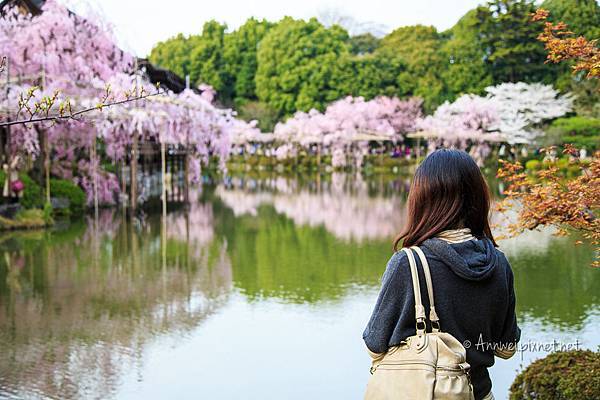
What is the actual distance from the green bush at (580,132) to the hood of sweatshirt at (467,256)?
30259mm

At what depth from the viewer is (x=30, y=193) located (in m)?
15.7

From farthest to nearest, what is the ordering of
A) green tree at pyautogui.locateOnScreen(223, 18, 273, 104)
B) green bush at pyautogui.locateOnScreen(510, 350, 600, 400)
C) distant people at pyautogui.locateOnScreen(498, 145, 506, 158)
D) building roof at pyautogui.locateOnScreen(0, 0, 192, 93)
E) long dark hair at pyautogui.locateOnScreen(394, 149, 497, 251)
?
1. green tree at pyautogui.locateOnScreen(223, 18, 273, 104)
2. distant people at pyautogui.locateOnScreen(498, 145, 506, 158)
3. building roof at pyautogui.locateOnScreen(0, 0, 192, 93)
4. green bush at pyautogui.locateOnScreen(510, 350, 600, 400)
5. long dark hair at pyautogui.locateOnScreen(394, 149, 497, 251)

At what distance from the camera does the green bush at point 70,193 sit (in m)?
17.2

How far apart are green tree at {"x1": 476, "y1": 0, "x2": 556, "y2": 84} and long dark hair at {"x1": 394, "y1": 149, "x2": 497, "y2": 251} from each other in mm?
37975

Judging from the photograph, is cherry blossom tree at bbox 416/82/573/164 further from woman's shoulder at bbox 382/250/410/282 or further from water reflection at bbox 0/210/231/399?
woman's shoulder at bbox 382/250/410/282

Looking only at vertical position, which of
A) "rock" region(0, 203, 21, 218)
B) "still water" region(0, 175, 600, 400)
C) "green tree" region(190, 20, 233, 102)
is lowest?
"still water" region(0, 175, 600, 400)

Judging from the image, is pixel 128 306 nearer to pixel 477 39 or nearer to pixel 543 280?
pixel 543 280

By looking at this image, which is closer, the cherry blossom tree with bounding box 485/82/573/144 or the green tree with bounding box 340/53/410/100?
the cherry blossom tree with bounding box 485/82/573/144

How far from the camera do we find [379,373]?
2.17 meters

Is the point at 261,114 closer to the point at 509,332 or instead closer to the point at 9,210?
the point at 9,210

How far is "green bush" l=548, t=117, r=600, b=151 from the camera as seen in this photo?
1218 inches

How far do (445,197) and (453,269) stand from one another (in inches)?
8.6

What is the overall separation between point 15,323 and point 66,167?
1202 centimetres

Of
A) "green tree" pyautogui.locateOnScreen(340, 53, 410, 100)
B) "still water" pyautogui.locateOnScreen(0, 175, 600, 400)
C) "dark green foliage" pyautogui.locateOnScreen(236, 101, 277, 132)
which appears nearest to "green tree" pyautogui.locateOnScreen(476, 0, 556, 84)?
"green tree" pyautogui.locateOnScreen(340, 53, 410, 100)
